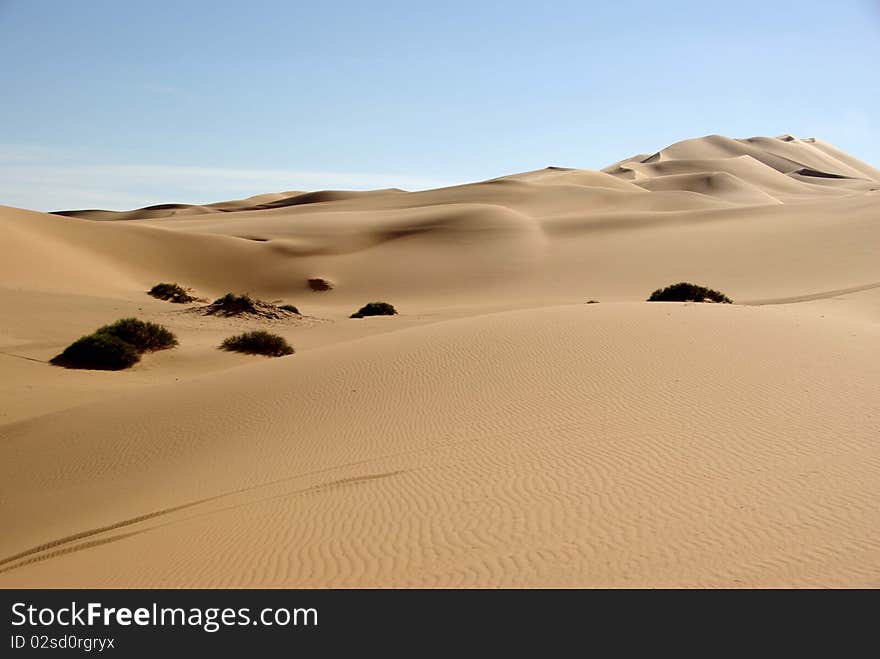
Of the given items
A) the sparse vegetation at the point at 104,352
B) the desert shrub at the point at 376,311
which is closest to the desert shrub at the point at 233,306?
the desert shrub at the point at 376,311

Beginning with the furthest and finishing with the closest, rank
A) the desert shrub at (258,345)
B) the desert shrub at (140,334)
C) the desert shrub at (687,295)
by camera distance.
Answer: the desert shrub at (687,295) < the desert shrub at (258,345) < the desert shrub at (140,334)

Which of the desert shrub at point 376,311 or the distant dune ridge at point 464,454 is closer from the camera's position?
the distant dune ridge at point 464,454

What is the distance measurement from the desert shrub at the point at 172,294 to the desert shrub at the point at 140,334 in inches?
436

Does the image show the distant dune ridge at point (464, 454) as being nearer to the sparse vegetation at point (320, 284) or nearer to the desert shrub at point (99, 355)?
the desert shrub at point (99, 355)

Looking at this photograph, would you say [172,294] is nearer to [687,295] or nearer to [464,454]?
[687,295]

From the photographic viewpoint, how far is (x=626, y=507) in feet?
21.2

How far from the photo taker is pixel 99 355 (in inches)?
701

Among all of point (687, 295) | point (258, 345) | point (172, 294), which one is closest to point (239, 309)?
point (258, 345)

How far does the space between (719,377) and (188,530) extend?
6.84 m

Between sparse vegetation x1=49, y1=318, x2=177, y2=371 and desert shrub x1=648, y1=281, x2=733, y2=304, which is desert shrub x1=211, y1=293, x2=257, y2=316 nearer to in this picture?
sparse vegetation x1=49, y1=318, x2=177, y2=371

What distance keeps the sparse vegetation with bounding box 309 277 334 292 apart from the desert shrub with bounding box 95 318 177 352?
1912cm

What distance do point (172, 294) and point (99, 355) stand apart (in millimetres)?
14241

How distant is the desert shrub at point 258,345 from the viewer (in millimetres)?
19953

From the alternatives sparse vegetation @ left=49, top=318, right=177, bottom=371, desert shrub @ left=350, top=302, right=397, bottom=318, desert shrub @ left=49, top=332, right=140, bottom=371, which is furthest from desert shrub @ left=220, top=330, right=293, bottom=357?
desert shrub @ left=350, top=302, right=397, bottom=318
